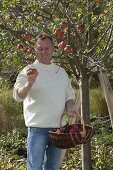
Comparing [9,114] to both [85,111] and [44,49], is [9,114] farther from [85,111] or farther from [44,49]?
[44,49]

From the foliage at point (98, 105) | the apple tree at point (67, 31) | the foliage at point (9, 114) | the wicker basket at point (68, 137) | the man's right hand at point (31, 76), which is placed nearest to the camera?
the man's right hand at point (31, 76)

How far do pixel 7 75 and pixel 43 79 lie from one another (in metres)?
2.42

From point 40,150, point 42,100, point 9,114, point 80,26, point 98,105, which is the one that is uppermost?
point 80,26

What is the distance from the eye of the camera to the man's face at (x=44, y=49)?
141 inches

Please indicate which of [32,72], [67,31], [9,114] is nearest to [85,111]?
[67,31]

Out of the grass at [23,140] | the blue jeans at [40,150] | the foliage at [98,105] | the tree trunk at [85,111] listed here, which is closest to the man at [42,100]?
the blue jeans at [40,150]

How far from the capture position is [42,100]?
3584 mm

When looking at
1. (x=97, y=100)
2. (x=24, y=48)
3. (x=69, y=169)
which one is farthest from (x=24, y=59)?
(x=97, y=100)

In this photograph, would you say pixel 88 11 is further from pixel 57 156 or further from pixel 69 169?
pixel 69 169

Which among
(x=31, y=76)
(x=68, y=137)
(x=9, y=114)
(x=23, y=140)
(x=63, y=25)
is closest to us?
(x=31, y=76)

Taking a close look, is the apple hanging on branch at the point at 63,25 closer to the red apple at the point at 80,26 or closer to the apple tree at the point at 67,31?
the apple tree at the point at 67,31

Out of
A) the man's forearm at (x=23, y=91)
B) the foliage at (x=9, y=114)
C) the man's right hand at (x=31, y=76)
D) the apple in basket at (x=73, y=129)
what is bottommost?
the apple in basket at (x=73, y=129)

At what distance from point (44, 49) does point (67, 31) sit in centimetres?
96

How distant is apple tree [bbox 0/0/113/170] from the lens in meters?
4.20
